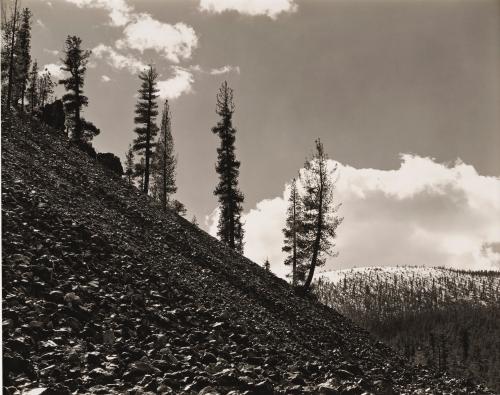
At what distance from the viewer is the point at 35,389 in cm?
625

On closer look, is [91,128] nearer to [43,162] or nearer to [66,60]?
[66,60]

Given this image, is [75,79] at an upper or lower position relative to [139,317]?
upper

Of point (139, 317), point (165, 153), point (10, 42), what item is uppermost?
point (10, 42)

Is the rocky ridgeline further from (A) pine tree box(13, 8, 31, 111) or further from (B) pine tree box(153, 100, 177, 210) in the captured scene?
(A) pine tree box(13, 8, 31, 111)

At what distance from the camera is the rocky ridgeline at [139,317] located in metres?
7.88

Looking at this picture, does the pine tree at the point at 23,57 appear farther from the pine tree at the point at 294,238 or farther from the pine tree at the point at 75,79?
the pine tree at the point at 294,238

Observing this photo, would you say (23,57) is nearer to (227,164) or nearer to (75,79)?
(75,79)

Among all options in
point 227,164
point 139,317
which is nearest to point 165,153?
point 227,164

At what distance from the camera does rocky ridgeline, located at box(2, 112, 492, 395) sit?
7879 millimetres

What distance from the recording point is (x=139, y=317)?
10547 millimetres

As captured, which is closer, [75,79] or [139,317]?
[139,317]

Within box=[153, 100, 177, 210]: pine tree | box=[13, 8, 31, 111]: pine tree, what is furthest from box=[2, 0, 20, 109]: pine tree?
box=[153, 100, 177, 210]: pine tree

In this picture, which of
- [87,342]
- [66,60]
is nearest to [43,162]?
[87,342]

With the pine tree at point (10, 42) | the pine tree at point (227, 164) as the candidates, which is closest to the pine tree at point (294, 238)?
the pine tree at point (227, 164)
